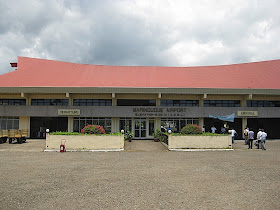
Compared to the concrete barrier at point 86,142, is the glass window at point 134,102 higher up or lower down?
higher up

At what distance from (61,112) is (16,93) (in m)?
5.51

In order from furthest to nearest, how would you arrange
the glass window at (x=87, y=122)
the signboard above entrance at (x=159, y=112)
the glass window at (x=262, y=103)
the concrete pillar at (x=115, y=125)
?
the glass window at (x=262, y=103)
the concrete pillar at (x=115, y=125)
the glass window at (x=87, y=122)
the signboard above entrance at (x=159, y=112)

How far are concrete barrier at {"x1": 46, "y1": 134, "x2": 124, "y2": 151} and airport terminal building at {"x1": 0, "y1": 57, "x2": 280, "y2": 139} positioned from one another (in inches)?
292

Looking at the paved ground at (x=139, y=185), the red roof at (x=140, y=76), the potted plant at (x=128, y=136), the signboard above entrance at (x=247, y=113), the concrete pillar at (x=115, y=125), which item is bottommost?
the paved ground at (x=139, y=185)

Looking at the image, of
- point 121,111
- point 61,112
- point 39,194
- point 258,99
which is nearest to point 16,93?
point 61,112

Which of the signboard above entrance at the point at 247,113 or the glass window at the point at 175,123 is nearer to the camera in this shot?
the signboard above entrance at the point at 247,113

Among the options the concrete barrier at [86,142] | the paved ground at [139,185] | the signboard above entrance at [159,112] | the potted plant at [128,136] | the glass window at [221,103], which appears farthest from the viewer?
the glass window at [221,103]

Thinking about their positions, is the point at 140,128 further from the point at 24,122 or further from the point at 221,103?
the point at 24,122

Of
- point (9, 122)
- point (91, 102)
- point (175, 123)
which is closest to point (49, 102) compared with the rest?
point (91, 102)

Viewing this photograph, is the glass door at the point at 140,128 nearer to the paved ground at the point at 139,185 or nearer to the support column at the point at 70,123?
the support column at the point at 70,123

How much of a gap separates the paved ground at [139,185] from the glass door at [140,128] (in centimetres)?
1348

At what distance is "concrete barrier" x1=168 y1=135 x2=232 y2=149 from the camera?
16.6 metres

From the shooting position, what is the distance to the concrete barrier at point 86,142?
633 inches

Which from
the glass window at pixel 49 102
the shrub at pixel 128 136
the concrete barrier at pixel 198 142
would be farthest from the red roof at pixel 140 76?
the concrete barrier at pixel 198 142
